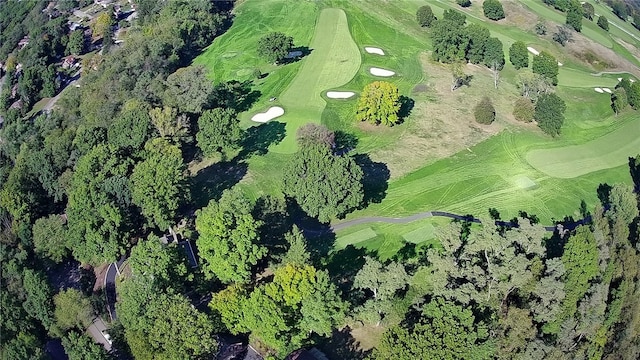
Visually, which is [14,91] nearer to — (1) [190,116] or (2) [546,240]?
(1) [190,116]

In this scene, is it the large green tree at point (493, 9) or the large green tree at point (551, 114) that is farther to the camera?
the large green tree at point (493, 9)

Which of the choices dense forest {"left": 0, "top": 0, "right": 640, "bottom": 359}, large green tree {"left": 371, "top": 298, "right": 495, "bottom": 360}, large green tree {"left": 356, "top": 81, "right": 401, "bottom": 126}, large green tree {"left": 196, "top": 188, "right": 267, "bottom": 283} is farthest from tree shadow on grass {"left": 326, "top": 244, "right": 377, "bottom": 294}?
large green tree {"left": 356, "top": 81, "right": 401, "bottom": 126}

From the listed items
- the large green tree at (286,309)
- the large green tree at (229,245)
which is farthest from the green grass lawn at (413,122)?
the large green tree at (286,309)

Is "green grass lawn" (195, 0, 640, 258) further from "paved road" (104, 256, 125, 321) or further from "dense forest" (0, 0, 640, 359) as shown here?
"paved road" (104, 256, 125, 321)

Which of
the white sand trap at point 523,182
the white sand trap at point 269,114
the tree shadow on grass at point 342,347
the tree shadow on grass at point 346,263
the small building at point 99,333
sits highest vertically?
the white sand trap at point 269,114

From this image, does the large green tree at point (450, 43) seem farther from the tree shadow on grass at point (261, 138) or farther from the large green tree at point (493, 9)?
the tree shadow on grass at point (261, 138)

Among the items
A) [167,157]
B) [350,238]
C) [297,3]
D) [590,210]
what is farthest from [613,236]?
[297,3]

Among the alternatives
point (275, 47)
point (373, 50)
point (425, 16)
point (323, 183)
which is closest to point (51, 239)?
point (323, 183)
